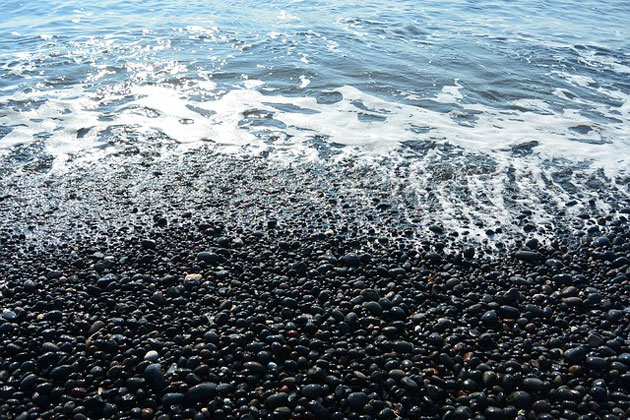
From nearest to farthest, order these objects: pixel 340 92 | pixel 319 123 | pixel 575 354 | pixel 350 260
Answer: pixel 575 354, pixel 350 260, pixel 319 123, pixel 340 92

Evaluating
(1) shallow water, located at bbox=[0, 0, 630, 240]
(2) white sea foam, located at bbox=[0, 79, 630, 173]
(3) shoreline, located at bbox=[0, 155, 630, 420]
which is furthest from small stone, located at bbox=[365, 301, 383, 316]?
(2) white sea foam, located at bbox=[0, 79, 630, 173]

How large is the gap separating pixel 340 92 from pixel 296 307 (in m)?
7.88

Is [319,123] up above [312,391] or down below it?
above

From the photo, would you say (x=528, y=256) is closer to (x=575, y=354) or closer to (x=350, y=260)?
(x=575, y=354)

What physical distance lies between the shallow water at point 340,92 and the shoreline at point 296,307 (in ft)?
4.36

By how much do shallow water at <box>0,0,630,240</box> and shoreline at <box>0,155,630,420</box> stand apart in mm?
1330

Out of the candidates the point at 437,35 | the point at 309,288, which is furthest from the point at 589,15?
the point at 309,288

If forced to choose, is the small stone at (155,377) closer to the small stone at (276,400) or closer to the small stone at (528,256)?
the small stone at (276,400)

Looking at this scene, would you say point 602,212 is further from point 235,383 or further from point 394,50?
point 394,50

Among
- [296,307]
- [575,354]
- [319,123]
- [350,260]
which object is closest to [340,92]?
[319,123]

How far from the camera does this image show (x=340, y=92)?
12.3 metres

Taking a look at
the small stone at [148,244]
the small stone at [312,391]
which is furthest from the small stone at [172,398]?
the small stone at [148,244]

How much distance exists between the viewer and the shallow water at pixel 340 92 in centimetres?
913

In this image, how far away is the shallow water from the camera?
913 cm
